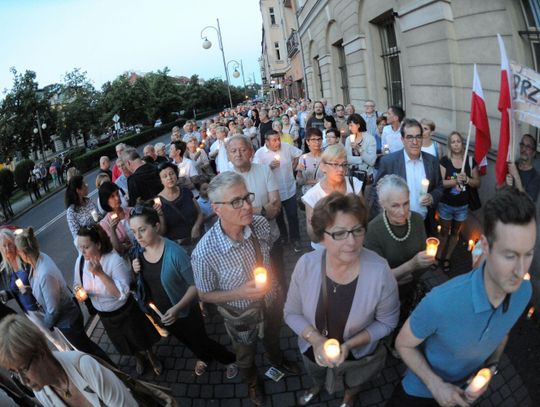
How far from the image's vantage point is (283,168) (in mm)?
5922

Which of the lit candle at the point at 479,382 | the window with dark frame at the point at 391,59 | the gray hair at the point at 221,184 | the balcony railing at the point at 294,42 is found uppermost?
the balcony railing at the point at 294,42

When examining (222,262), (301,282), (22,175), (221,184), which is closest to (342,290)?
(301,282)

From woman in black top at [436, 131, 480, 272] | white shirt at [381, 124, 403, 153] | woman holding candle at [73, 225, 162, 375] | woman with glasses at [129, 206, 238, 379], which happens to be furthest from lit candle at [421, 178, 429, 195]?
woman holding candle at [73, 225, 162, 375]

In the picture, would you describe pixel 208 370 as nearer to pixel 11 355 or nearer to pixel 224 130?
pixel 11 355

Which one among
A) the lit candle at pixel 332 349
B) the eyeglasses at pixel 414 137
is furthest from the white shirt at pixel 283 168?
the lit candle at pixel 332 349

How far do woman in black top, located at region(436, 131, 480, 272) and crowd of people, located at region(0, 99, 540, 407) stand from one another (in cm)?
2

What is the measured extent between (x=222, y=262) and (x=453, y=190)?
341 centimetres

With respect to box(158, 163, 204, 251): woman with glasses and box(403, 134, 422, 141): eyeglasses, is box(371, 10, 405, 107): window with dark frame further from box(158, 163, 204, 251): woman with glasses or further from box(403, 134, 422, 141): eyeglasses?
box(158, 163, 204, 251): woman with glasses

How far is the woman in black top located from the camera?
458 cm

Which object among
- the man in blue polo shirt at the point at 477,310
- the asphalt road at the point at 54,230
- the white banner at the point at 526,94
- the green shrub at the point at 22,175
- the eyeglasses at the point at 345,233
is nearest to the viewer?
the man in blue polo shirt at the point at 477,310

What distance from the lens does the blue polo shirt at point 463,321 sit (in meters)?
1.72

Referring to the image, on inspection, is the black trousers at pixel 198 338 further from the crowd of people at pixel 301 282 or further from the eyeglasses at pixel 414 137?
the eyeglasses at pixel 414 137

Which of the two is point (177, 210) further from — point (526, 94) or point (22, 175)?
point (22, 175)

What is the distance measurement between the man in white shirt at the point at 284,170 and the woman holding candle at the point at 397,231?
9.41 ft
